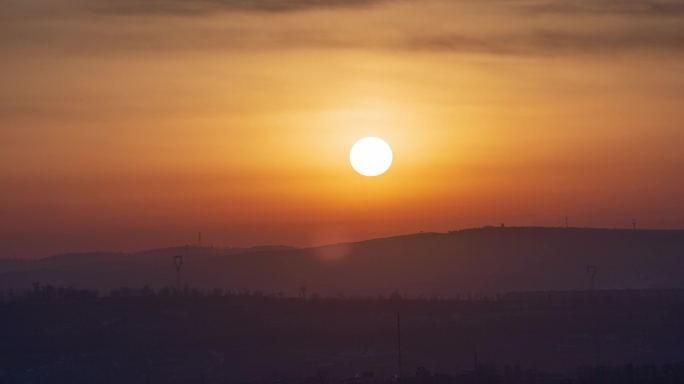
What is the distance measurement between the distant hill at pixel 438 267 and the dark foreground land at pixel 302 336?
153 ft

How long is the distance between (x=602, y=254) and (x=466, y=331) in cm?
7802

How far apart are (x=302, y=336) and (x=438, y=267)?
94.8m

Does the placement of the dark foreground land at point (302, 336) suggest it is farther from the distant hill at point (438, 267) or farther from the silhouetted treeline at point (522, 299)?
the distant hill at point (438, 267)

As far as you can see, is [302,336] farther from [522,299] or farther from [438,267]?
[438,267]

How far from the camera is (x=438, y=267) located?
152 m

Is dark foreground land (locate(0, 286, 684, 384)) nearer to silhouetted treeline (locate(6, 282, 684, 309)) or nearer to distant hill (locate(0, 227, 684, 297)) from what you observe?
silhouetted treeline (locate(6, 282, 684, 309))

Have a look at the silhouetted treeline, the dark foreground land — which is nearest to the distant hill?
the silhouetted treeline

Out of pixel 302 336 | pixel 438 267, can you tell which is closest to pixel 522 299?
pixel 302 336

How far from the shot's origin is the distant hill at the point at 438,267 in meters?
124

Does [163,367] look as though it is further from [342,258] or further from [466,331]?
[342,258]

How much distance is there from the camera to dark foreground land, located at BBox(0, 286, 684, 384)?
1988 inches

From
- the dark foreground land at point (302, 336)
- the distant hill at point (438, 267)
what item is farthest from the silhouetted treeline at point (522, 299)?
the distant hill at point (438, 267)

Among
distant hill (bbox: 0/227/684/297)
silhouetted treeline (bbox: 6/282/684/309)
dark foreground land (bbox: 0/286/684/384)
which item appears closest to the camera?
dark foreground land (bbox: 0/286/684/384)

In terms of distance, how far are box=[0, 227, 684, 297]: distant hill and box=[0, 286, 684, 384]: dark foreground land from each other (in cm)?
4662
